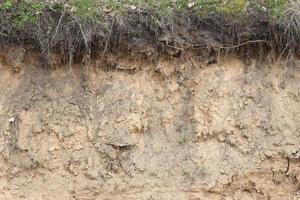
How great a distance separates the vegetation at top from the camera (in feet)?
16.9

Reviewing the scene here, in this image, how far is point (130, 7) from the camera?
5.25 m

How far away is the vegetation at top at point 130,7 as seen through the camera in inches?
203

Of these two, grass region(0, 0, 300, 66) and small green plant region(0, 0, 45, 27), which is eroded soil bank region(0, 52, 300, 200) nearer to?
grass region(0, 0, 300, 66)

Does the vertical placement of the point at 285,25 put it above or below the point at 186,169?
above

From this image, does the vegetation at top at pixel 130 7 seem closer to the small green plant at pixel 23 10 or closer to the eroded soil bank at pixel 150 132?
the small green plant at pixel 23 10

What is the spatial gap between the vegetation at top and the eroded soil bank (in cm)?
40

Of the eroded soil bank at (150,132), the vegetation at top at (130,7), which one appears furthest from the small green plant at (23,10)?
the eroded soil bank at (150,132)

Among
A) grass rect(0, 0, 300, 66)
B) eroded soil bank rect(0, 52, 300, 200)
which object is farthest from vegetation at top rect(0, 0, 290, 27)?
eroded soil bank rect(0, 52, 300, 200)

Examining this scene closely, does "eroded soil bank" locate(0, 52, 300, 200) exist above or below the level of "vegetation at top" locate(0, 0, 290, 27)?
→ below

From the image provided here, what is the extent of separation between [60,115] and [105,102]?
0.40 metres

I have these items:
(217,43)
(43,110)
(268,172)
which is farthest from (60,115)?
(268,172)

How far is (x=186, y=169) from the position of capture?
5168 millimetres

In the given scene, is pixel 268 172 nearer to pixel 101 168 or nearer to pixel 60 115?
pixel 101 168

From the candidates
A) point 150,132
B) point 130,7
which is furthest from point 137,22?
point 150,132
